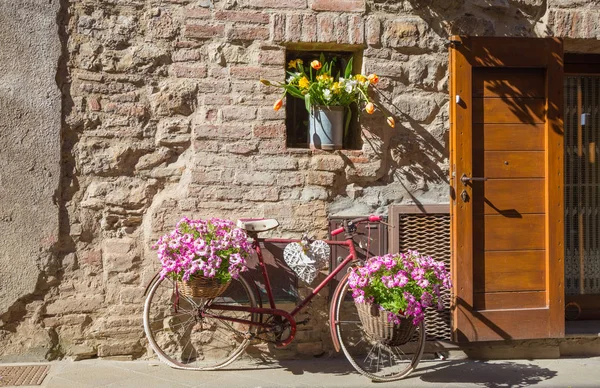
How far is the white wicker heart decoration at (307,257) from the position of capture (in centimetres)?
464

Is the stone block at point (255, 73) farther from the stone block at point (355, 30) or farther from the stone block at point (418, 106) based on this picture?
the stone block at point (418, 106)

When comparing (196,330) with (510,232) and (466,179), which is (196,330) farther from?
(510,232)

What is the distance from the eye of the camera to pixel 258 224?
15.1 ft

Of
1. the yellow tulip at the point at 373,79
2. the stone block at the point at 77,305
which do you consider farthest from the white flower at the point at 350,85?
the stone block at the point at 77,305

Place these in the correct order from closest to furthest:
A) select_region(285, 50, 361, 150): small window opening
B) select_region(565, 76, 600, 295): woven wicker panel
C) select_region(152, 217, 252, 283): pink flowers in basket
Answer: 1. select_region(152, 217, 252, 283): pink flowers in basket
2. select_region(285, 50, 361, 150): small window opening
3. select_region(565, 76, 600, 295): woven wicker panel

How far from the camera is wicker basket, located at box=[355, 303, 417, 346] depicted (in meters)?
4.30

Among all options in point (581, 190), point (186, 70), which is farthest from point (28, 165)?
point (581, 190)

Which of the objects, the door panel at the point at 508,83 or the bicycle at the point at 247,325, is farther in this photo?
the door panel at the point at 508,83

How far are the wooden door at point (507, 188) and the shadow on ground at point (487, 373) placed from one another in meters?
0.20

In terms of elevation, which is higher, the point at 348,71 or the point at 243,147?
the point at 348,71

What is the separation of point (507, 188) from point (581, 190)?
104 centimetres

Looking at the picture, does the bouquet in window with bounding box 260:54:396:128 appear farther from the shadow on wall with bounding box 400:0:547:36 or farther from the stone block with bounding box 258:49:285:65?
the shadow on wall with bounding box 400:0:547:36

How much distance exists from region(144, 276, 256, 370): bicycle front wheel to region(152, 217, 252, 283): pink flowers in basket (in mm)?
344

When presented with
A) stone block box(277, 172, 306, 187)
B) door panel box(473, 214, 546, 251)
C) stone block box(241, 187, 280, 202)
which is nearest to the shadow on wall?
door panel box(473, 214, 546, 251)
